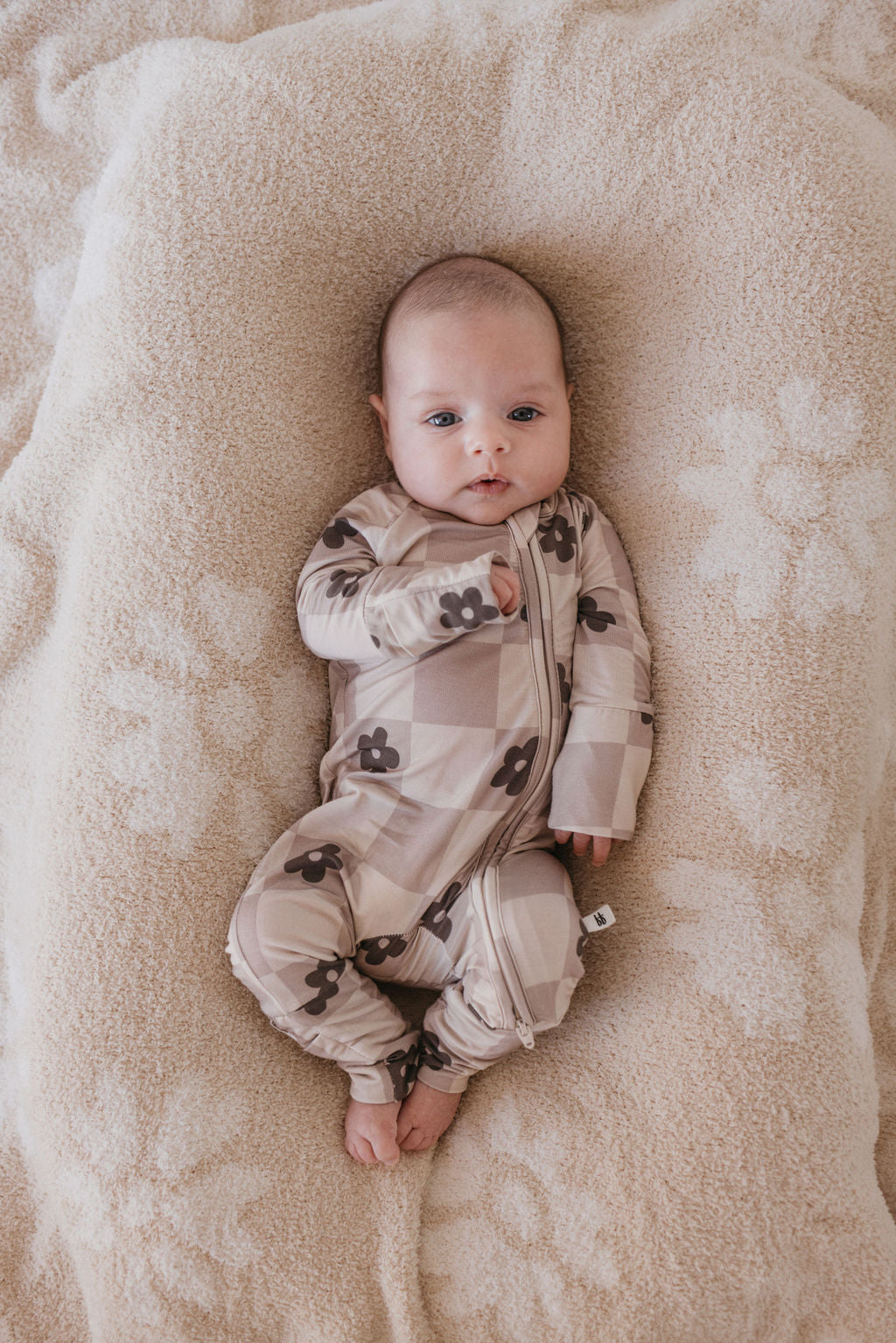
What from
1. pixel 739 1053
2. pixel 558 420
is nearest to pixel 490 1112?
pixel 739 1053

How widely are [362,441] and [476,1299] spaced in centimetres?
121

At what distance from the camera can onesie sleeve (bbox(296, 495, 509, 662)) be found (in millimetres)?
1193

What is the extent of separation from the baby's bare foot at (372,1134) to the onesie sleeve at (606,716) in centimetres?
45

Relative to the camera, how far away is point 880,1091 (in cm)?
137

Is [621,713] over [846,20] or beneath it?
beneath

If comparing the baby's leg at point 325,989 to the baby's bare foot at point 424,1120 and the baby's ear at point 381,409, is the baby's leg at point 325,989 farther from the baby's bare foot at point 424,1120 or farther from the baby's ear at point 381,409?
the baby's ear at point 381,409

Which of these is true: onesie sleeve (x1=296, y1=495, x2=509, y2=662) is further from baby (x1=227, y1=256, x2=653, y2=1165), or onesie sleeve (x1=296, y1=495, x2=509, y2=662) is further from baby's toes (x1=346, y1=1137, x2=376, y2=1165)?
baby's toes (x1=346, y1=1137, x2=376, y2=1165)

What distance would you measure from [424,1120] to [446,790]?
443mm

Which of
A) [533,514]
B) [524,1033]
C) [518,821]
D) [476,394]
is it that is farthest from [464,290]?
[524,1033]

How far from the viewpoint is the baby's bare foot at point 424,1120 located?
124cm

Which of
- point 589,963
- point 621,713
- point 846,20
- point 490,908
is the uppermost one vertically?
point 846,20

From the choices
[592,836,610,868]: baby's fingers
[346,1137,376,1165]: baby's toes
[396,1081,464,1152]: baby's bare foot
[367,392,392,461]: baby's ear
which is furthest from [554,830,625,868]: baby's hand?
[367,392,392,461]: baby's ear

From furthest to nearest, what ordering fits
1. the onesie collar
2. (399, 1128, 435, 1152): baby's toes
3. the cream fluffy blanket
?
the onesie collar, (399, 1128, 435, 1152): baby's toes, the cream fluffy blanket

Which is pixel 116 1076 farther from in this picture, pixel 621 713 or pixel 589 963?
pixel 621 713
